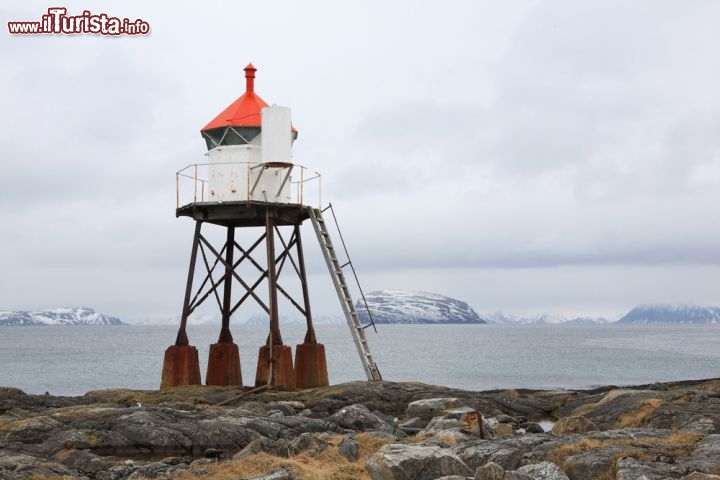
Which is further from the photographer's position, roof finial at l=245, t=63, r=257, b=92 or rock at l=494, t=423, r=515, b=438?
roof finial at l=245, t=63, r=257, b=92

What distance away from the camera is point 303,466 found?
50.3 feet

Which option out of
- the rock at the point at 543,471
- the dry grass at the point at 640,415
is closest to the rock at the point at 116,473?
the rock at the point at 543,471

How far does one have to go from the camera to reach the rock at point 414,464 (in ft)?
45.0

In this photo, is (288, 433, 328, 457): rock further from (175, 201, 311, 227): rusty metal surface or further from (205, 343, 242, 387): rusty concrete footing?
(205, 343, 242, 387): rusty concrete footing

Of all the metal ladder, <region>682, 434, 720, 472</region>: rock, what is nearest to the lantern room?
the metal ladder

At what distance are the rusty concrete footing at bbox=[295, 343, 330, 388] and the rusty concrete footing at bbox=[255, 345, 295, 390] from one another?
1.06m

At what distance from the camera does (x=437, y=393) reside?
2741 centimetres

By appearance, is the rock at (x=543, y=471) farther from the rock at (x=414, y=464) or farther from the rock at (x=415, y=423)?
the rock at (x=415, y=423)

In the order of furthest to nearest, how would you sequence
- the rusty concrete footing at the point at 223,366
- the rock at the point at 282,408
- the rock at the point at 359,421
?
1. the rusty concrete footing at the point at 223,366
2. the rock at the point at 282,408
3. the rock at the point at 359,421

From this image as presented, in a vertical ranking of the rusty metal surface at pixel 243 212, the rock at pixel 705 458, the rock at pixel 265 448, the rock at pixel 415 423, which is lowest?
the rock at pixel 415 423

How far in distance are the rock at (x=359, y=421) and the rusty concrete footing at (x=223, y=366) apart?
31.1ft

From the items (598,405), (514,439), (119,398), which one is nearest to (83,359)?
(119,398)

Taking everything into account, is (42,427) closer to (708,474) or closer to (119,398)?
(119,398)

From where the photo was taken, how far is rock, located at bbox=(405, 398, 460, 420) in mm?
23828
